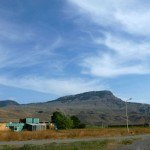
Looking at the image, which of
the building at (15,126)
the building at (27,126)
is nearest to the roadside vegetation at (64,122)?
the building at (27,126)

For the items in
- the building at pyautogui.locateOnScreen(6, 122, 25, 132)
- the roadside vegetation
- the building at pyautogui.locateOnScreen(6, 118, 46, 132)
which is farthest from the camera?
the roadside vegetation

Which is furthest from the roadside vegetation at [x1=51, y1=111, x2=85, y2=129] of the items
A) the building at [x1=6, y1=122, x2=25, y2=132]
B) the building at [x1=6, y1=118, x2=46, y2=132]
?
the building at [x1=6, y1=122, x2=25, y2=132]

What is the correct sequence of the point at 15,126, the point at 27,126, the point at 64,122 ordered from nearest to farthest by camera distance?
the point at 15,126, the point at 64,122, the point at 27,126

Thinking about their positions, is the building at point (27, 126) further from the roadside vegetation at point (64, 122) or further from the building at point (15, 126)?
Answer: the roadside vegetation at point (64, 122)

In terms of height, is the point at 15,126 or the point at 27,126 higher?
the point at 27,126

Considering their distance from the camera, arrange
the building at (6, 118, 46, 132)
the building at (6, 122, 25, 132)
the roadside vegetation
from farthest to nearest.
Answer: the roadside vegetation, the building at (6, 118, 46, 132), the building at (6, 122, 25, 132)

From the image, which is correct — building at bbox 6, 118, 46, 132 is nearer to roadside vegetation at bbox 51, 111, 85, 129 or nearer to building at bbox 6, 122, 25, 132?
building at bbox 6, 122, 25, 132

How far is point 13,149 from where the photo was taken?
123ft

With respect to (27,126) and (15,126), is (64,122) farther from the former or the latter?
(15,126)

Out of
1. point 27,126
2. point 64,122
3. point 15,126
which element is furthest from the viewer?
point 27,126

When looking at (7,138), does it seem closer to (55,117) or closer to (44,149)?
(44,149)

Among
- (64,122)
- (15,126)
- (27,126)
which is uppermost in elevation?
(64,122)

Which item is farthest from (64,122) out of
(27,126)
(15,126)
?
(15,126)

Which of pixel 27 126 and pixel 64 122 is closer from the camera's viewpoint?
pixel 64 122
